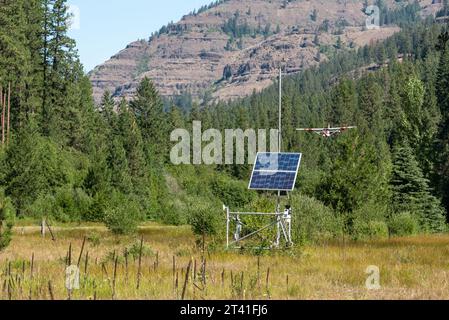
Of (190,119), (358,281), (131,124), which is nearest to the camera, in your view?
(358,281)

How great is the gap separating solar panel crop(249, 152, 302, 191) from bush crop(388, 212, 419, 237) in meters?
23.0

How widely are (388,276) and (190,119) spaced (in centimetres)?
12153

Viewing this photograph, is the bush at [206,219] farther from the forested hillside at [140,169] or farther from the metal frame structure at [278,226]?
the metal frame structure at [278,226]

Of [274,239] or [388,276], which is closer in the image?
[388,276]

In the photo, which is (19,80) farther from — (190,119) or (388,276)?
(190,119)

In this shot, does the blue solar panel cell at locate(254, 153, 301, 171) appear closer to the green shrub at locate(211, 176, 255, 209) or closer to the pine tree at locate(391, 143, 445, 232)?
the pine tree at locate(391, 143, 445, 232)

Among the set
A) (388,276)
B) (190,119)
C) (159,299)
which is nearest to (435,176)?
(388,276)

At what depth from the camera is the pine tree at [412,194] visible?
181 feet

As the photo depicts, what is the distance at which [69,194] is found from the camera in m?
58.7

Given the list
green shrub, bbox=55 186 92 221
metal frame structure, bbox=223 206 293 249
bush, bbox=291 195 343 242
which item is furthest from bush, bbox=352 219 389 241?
green shrub, bbox=55 186 92 221

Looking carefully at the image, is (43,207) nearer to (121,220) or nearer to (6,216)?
(121,220)

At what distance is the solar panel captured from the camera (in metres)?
24.5

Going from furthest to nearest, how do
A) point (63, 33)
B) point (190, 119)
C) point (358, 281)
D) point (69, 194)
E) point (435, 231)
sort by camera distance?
1. point (190, 119)
2. point (63, 33)
3. point (69, 194)
4. point (435, 231)
5. point (358, 281)

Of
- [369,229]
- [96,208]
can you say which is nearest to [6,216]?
[369,229]
